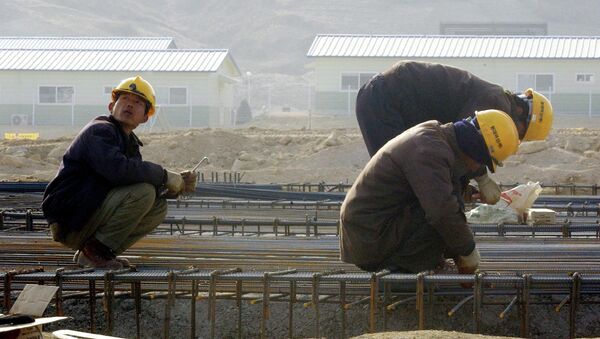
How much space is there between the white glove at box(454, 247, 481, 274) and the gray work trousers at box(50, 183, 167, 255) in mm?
2028

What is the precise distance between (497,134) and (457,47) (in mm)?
35227

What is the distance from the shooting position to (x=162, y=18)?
3718 inches

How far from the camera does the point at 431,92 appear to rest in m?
8.14

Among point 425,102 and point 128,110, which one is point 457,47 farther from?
point 128,110

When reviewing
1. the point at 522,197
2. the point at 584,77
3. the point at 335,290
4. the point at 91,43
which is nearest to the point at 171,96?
the point at 91,43

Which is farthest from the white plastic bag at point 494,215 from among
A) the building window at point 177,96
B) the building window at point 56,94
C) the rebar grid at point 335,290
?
the building window at point 56,94

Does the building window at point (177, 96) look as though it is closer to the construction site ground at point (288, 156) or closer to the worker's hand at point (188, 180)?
the construction site ground at point (288, 156)

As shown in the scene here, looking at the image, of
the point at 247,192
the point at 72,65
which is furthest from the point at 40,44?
the point at 247,192

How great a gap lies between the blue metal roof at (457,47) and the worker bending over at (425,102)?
105 feet

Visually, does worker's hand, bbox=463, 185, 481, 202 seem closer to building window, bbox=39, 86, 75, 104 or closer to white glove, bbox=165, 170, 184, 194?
white glove, bbox=165, 170, 184, 194

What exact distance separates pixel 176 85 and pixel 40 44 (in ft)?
45.2

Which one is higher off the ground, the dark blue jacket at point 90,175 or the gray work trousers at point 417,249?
the dark blue jacket at point 90,175

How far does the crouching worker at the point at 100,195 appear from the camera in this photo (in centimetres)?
690

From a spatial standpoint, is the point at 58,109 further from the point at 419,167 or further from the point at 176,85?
the point at 419,167
